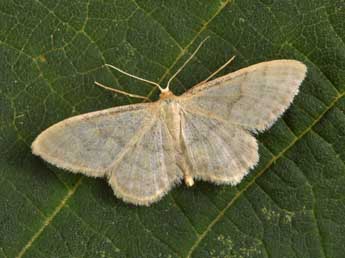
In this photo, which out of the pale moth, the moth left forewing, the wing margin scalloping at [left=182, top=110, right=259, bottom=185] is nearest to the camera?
the moth left forewing

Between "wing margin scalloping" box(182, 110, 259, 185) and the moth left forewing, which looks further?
"wing margin scalloping" box(182, 110, 259, 185)

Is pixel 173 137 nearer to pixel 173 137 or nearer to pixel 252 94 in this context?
pixel 173 137

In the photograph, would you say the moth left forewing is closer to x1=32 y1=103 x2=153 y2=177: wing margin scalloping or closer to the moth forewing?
the moth forewing

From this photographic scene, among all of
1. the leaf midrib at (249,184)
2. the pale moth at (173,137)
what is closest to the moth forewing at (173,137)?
the pale moth at (173,137)

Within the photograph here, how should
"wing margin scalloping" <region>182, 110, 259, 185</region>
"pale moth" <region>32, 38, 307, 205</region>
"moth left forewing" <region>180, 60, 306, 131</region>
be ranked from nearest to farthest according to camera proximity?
"moth left forewing" <region>180, 60, 306, 131</region>
"pale moth" <region>32, 38, 307, 205</region>
"wing margin scalloping" <region>182, 110, 259, 185</region>

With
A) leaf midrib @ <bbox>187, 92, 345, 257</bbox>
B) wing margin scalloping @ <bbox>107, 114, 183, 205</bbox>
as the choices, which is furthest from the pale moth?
leaf midrib @ <bbox>187, 92, 345, 257</bbox>

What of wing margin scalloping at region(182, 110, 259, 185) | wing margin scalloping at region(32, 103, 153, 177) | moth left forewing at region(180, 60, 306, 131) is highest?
moth left forewing at region(180, 60, 306, 131)

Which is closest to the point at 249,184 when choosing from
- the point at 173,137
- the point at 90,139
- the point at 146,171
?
the point at 173,137

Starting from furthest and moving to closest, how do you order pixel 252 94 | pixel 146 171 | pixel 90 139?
pixel 146 171 → pixel 90 139 → pixel 252 94
